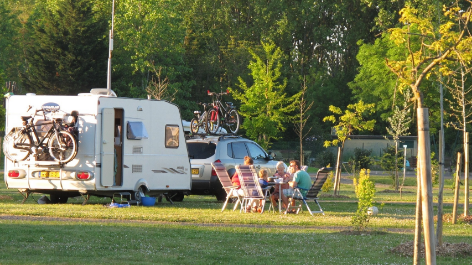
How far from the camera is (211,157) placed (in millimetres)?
19312

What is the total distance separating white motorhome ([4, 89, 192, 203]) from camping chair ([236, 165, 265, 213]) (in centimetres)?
282

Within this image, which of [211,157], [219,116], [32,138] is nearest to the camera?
[32,138]

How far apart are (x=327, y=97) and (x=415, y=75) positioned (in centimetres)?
5332

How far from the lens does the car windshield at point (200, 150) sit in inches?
766

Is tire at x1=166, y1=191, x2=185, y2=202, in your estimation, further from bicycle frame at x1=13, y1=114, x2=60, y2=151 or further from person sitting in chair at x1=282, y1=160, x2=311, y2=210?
bicycle frame at x1=13, y1=114, x2=60, y2=151

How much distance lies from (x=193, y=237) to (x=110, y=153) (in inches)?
233

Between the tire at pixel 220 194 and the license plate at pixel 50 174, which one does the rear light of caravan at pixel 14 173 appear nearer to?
the license plate at pixel 50 174

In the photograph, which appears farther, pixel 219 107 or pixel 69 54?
pixel 69 54

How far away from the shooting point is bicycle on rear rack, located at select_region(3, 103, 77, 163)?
15875mm

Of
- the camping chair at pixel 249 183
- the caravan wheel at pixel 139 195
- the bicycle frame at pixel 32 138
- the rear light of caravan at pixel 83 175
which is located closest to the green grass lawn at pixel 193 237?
the camping chair at pixel 249 183

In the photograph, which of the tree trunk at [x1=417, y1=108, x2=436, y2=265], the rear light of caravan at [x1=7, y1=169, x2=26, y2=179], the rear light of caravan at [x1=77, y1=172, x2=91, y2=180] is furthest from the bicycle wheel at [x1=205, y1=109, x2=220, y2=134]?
the tree trunk at [x1=417, y1=108, x2=436, y2=265]

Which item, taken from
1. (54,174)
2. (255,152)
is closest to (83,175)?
(54,174)

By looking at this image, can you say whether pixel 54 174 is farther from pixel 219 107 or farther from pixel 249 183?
pixel 219 107

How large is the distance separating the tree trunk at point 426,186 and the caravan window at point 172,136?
12.2 m
